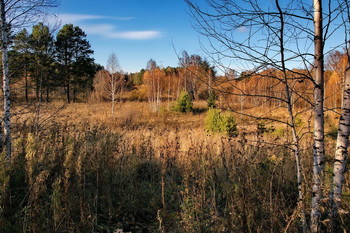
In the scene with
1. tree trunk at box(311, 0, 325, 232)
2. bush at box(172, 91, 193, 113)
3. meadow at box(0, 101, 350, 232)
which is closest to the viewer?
tree trunk at box(311, 0, 325, 232)

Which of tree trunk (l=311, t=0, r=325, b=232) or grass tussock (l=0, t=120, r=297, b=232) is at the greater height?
tree trunk (l=311, t=0, r=325, b=232)

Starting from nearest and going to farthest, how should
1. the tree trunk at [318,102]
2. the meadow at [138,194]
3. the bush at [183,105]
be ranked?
the tree trunk at [318,102] < the meadow at [138,194] < the bush at [183,105]

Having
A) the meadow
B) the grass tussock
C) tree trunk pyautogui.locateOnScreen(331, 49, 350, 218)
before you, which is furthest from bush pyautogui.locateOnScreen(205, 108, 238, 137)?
tree trunk pyautogui.locateOnScreen(331, 49, 350, 218)

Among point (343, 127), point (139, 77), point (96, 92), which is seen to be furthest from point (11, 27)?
point (139, 77)

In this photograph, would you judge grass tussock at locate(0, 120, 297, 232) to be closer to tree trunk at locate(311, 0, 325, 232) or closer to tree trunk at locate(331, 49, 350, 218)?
tree trunk at locate(311, 0, 325, 232)

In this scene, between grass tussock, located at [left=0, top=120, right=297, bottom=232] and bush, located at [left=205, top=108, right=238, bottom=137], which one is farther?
bush, located at [left=205, top=108, right=238, bottom=137]

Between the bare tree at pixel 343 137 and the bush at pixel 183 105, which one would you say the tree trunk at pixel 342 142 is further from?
the bush at pixel 183 105

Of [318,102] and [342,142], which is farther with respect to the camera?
[342,142]

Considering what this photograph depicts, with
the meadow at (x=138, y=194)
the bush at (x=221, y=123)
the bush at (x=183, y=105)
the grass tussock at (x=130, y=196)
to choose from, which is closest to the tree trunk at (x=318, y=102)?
the meadow at (x=138, y=194)

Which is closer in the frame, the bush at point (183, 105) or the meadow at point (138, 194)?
the meadow at point (138, 194)

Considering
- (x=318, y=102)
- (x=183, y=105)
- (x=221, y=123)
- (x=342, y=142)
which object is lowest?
(x=221, y=123)

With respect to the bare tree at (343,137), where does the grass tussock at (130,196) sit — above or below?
below

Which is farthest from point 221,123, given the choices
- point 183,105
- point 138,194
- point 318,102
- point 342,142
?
point 183,105

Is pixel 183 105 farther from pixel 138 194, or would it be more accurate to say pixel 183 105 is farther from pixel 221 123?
pixel 138 194
